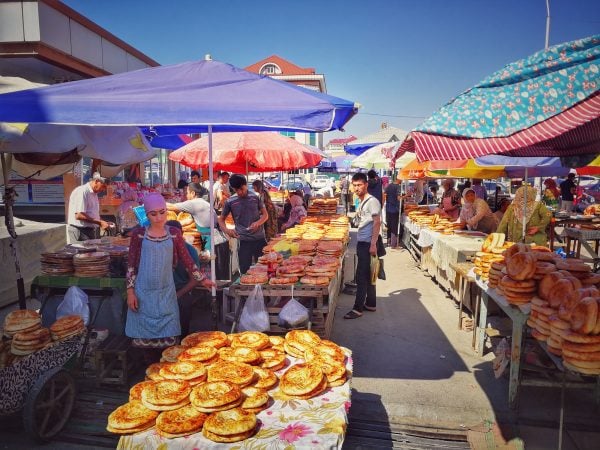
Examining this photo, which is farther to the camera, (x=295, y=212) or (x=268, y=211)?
(x=295, y=212)

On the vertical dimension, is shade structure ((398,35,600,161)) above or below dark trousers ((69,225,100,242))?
above

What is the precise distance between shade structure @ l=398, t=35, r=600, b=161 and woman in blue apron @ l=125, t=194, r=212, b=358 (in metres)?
2.39

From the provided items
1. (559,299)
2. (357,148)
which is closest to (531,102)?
(559,299)

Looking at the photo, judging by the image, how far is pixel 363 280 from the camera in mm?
6449

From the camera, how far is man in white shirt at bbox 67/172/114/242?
681cm

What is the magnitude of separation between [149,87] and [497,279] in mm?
3985

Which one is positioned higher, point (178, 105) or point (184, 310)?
point (178, 105)

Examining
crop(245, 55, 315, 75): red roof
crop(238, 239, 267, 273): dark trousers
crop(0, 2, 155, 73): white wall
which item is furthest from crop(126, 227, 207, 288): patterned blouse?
crop(245, 55, 315, 75): red roof

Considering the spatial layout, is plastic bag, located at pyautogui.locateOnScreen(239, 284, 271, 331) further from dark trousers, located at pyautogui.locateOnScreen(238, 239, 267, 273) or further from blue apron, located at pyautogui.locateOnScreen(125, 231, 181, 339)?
dark trousers, located at pyautogui.locateOnScreen(238, 239, 267, 273)

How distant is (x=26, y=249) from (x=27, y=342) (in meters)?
4.03

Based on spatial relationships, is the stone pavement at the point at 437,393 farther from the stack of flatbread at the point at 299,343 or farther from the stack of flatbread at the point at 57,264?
the stack of flatbread at the point at 57,264

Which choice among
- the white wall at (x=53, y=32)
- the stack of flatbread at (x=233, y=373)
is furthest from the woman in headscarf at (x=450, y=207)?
the white wall at (x=53, y=32)

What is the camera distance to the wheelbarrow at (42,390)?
323cm

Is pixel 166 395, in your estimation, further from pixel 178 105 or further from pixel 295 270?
pixel 295 270
